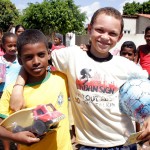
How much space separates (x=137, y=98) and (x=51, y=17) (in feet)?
99.2

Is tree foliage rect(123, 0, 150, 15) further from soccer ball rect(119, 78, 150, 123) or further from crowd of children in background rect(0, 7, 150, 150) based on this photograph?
soccer ball rect(119, 78, 150, 123)

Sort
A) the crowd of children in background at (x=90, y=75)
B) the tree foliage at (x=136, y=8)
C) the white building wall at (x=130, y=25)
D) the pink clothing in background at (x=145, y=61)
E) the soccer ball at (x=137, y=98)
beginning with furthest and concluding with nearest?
1. the tree foliage at (x=136, y=8)
2. the white building wall at (x=130, y=25)
3. the pink clothing in background at (x=145, y=61)
4. the crowd of children in background at (x=90, y=75)
5. the soccer ball at (x=137, y=98)

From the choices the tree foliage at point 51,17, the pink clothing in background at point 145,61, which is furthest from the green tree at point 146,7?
the pink clothing in background at point 145,61

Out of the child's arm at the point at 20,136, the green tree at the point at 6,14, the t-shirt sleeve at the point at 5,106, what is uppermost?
the green tree at the point at 6,14

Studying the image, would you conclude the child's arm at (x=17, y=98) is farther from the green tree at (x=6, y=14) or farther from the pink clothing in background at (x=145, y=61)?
the green tree at (x=6, y=14)

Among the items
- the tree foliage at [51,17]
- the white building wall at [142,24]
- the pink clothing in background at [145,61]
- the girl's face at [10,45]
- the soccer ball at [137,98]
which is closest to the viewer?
the soccer ball at [137,98]

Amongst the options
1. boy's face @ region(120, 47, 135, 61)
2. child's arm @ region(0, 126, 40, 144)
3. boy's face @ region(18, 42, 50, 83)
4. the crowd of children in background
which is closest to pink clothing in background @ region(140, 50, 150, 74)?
boy's face @ region(120, 47, 135, 61)

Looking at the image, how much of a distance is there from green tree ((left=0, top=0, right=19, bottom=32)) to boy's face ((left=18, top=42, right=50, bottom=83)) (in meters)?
36.1

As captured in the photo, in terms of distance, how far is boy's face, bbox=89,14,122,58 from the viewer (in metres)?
2.00

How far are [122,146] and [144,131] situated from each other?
400 mm

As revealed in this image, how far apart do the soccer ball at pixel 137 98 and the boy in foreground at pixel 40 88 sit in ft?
1.34

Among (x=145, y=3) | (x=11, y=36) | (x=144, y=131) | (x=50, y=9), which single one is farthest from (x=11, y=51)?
(x=145, y=3)

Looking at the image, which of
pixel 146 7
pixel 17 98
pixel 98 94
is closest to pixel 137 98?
pixel 98 94

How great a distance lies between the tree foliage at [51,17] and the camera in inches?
1236
